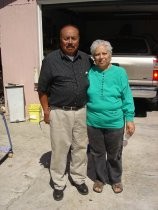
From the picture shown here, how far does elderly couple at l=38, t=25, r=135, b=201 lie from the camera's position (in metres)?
3.55

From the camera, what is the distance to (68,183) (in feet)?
14.2

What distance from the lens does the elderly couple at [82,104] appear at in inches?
140

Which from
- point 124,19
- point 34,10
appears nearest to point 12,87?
point 34,10

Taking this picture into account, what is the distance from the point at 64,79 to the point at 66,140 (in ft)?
2.39

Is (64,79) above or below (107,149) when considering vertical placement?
above

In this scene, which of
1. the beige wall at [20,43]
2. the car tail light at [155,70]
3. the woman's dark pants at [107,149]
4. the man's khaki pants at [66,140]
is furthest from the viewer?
the car tail light at [155,70]

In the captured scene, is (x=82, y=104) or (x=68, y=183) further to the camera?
(x=68, y=183)

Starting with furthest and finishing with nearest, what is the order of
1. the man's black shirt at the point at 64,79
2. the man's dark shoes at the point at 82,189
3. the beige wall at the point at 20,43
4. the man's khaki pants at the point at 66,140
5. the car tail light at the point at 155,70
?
the car tail light at the point at 155,70 → the beige wall at the point at 20,43 → the man's dark shoes at the point at 82,189 → the man's khaki pants at the point at 66,140 → the man's black shirt at the point at 64,79

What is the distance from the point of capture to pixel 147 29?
48.6ft

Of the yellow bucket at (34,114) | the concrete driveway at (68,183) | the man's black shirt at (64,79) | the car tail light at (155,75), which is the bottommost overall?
the concrete driveway at (68,183)

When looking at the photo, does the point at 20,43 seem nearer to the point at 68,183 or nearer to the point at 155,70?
the point at 155,70

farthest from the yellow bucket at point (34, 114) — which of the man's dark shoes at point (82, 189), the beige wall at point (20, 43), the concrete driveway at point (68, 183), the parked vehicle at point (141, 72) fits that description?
the man's dark shoes at point (82, 189)

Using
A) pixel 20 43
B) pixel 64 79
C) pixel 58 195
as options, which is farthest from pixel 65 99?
pixel 20 43

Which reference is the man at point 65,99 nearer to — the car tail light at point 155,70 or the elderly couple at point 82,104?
the elderly couple at point 82,104
